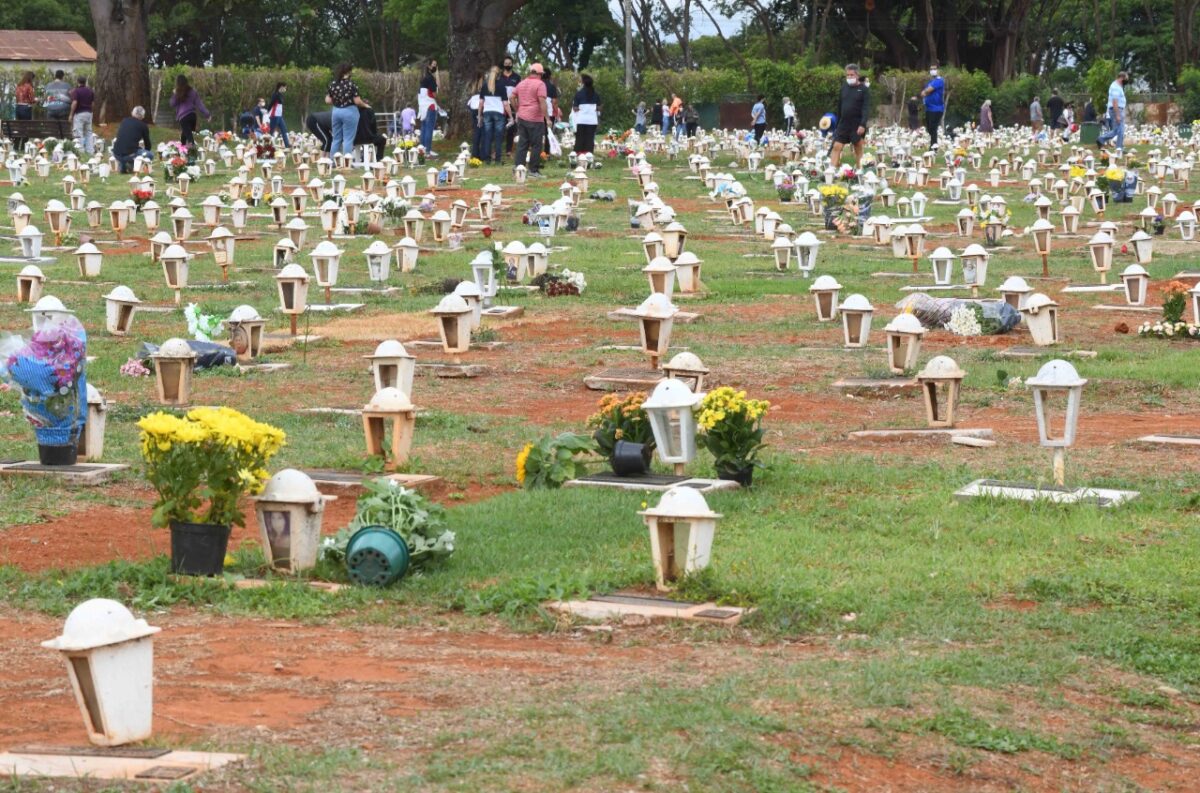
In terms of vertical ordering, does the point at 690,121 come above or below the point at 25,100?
below

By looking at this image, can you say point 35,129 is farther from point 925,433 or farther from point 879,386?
point 925,433

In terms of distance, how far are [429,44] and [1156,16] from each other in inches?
1159

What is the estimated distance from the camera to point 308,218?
26.2m

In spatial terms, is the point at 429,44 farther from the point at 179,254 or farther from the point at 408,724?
the point at 408,724

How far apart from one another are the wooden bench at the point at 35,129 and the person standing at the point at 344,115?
994 cm

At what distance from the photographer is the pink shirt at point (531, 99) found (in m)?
31.5

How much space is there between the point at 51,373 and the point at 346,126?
24.3 meters

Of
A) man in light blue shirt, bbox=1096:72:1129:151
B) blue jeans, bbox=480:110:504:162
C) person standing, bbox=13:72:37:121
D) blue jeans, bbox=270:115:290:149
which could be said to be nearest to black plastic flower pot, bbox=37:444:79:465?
blue jeans, bbox=480:110:504:162

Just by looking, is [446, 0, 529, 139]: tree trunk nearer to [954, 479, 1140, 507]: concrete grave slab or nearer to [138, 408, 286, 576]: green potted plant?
[954, 479, 1140, 507]: concrete grave slab

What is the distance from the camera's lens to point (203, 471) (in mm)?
7688

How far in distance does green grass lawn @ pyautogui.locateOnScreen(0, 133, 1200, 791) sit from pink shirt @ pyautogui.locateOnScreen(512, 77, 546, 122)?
17.1 meters

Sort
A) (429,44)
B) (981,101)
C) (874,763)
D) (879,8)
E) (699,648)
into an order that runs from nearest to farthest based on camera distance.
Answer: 1. (874,763)
2. (699,648)
3. (981,101)
4. (879,8)
5. (429,44)

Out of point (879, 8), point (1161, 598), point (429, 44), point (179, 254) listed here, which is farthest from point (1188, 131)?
point (1161, 598)

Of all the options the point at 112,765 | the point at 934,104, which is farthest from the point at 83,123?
the point at 112,765
